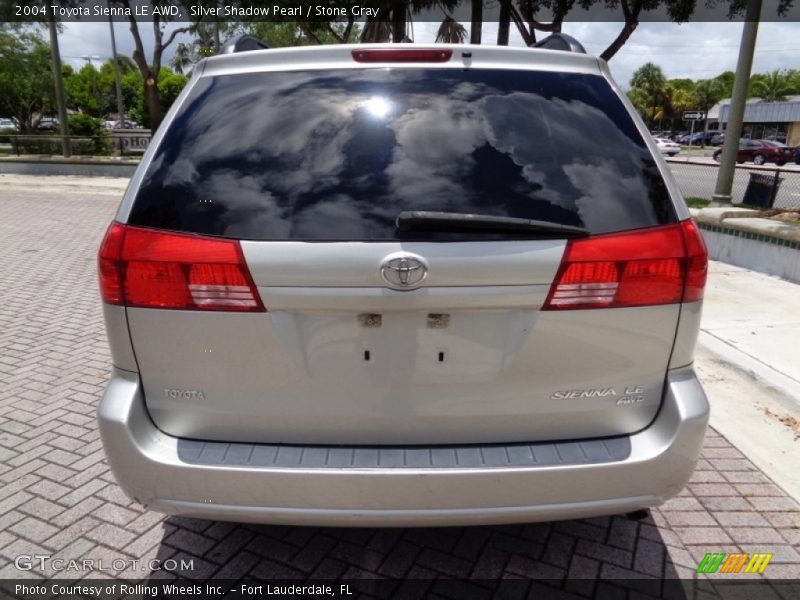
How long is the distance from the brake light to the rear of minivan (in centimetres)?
15

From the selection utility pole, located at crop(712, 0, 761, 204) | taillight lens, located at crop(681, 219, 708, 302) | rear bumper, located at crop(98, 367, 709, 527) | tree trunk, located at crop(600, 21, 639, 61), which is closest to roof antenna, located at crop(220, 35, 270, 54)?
rear bumper, located at crop(98, 367, 709, 527)

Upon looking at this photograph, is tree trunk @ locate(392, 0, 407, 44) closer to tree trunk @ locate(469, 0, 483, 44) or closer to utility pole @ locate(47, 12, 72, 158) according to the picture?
tree trunk @ locate(469, 0, 483, 44)

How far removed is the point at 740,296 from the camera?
6.21m

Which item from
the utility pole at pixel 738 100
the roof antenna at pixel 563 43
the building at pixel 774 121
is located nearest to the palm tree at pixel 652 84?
the building at pixel 774 121

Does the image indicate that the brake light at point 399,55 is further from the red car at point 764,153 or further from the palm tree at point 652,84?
the palm tree at point 652,84

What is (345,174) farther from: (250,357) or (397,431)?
(397,431)

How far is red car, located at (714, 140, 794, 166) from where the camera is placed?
34281 mm

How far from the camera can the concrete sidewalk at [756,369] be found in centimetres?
349

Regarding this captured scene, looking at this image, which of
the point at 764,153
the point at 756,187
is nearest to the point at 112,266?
the point at 756,187

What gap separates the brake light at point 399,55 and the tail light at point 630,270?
820 mm

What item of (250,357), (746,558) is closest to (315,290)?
(250,357)

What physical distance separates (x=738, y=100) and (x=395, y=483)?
9.58 m

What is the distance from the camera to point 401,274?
183cm

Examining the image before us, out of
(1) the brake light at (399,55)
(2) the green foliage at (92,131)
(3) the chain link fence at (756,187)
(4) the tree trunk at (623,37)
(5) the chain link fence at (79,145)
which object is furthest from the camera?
(2) the green foliage at (92,131)
